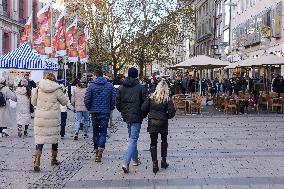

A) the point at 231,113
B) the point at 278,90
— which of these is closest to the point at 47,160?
the point at 231,113

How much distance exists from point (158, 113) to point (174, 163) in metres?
1.46

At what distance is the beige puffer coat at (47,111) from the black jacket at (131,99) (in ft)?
3.68

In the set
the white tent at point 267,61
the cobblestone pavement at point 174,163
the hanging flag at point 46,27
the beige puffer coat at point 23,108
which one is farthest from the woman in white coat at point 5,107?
the white tent at point 267,61

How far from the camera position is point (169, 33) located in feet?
150

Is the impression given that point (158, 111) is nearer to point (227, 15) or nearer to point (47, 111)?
point (47, 111)

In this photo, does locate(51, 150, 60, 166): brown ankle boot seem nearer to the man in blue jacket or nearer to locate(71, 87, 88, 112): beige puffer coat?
the man in blue jacket

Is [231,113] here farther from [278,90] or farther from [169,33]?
[169,33]

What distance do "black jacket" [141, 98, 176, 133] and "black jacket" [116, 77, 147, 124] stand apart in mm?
153

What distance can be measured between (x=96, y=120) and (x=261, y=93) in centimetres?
1701

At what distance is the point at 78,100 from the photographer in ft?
48.3

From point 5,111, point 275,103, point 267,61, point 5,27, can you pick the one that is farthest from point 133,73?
point 5,27

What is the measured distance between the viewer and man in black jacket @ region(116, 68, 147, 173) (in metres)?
9.60

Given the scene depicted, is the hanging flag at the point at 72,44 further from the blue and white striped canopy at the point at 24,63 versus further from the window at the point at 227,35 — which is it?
the window at the point at 227,35

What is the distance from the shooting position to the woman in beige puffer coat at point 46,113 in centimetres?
973
